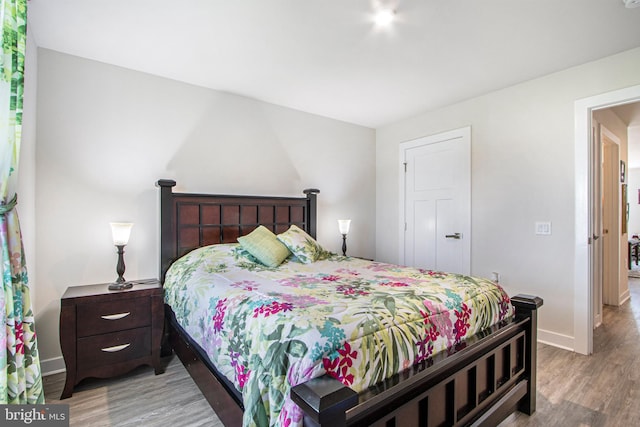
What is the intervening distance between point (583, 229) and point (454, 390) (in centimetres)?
223

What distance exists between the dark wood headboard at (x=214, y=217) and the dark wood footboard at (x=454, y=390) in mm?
2290

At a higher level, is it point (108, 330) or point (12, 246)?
point (12, 246)

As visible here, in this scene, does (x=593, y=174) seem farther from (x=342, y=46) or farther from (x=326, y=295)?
(x=326, y=295)

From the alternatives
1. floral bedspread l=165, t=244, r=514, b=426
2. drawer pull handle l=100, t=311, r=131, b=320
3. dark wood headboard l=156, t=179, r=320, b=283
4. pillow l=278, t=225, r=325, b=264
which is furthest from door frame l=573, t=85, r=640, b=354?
drawer pull handle l=100, t=311, r=131, b=320

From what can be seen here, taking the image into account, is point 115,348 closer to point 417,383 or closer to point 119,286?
point 119,286

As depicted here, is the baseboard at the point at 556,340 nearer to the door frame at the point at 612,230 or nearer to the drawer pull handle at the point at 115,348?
the door frame at the point at 612,230

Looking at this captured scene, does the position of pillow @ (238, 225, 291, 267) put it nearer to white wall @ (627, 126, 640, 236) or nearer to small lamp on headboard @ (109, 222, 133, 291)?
small lamp on headboard @ (109, 222, 133, 291)

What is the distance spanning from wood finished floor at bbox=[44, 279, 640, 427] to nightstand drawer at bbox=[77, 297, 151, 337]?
422 mm

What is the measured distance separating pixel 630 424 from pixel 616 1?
2.55 meters

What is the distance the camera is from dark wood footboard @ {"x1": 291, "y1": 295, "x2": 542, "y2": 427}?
1.00m

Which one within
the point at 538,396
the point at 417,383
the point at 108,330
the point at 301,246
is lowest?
the point at 538,396

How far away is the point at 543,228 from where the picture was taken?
306cm

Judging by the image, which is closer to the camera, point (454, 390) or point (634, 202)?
point (454, 390)

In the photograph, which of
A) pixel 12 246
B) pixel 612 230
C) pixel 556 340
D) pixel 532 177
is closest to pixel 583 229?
pixel 532 177
